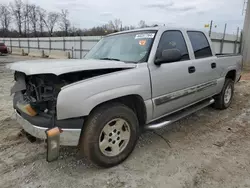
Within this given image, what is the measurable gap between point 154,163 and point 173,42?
200 centimetres

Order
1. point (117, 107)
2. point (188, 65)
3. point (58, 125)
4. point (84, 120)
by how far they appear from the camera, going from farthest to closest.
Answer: point (188, 65)
point (117, 107)
point (84, 120)
point (58, 125)

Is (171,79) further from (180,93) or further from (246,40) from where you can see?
(246,40)

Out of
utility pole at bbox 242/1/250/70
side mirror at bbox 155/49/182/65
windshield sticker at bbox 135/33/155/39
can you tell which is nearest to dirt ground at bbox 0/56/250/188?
side mirror at bbox 155/49/182/65

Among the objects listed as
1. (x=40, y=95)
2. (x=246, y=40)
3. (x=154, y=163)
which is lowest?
(x=154, y=163)

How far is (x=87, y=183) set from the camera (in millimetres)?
2545

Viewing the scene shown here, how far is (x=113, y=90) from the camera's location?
264 centimetres

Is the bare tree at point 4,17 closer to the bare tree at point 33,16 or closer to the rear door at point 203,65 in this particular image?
the bare tree at point 33,16

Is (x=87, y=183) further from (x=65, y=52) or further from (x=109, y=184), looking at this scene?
(x=65, y=52)

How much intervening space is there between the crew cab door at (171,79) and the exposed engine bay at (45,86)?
0.76m

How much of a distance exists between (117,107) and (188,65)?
167cm

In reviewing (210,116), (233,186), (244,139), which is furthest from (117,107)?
(210,116)

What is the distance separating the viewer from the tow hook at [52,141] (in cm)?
229

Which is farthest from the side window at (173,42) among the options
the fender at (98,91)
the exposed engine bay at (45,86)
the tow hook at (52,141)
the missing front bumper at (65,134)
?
the tow hook at (52,141)

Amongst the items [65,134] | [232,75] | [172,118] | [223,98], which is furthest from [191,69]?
[65,134]
